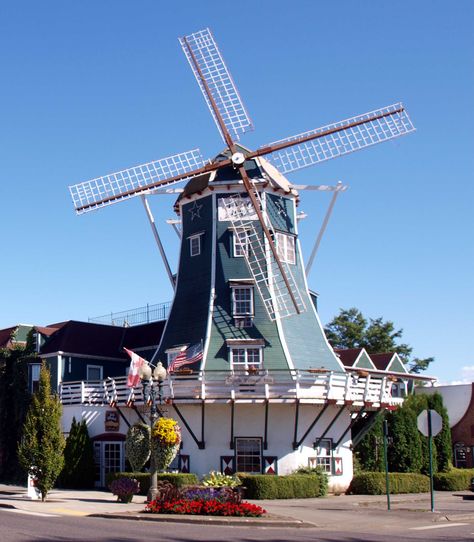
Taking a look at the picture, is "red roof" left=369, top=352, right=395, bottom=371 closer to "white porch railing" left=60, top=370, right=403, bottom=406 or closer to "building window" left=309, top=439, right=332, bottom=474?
"white porch railing" left=60, top=370, right=403, bottom=406

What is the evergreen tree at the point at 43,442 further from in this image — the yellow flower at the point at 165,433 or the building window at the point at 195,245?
the building window at the point at 195,245

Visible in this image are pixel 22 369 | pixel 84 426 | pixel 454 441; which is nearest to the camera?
pixel 84 426

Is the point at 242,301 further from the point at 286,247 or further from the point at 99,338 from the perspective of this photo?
the point at 99,338

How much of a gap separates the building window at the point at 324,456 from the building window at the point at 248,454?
7.37ft

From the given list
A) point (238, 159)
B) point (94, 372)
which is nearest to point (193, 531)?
point (238, 159)

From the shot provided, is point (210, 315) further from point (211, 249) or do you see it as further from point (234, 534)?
point (234, 534)

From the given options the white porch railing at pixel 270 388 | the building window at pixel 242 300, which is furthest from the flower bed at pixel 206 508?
the building window at pixel 242 300

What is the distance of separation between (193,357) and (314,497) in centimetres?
779

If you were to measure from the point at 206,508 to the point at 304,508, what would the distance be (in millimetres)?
5072

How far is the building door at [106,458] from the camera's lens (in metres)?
35.4

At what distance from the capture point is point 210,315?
1358 inches

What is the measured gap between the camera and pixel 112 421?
35656 millimetres

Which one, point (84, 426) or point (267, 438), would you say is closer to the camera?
point (267, 438)

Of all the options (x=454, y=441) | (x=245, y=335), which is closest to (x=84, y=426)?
(x=245, y=335)
